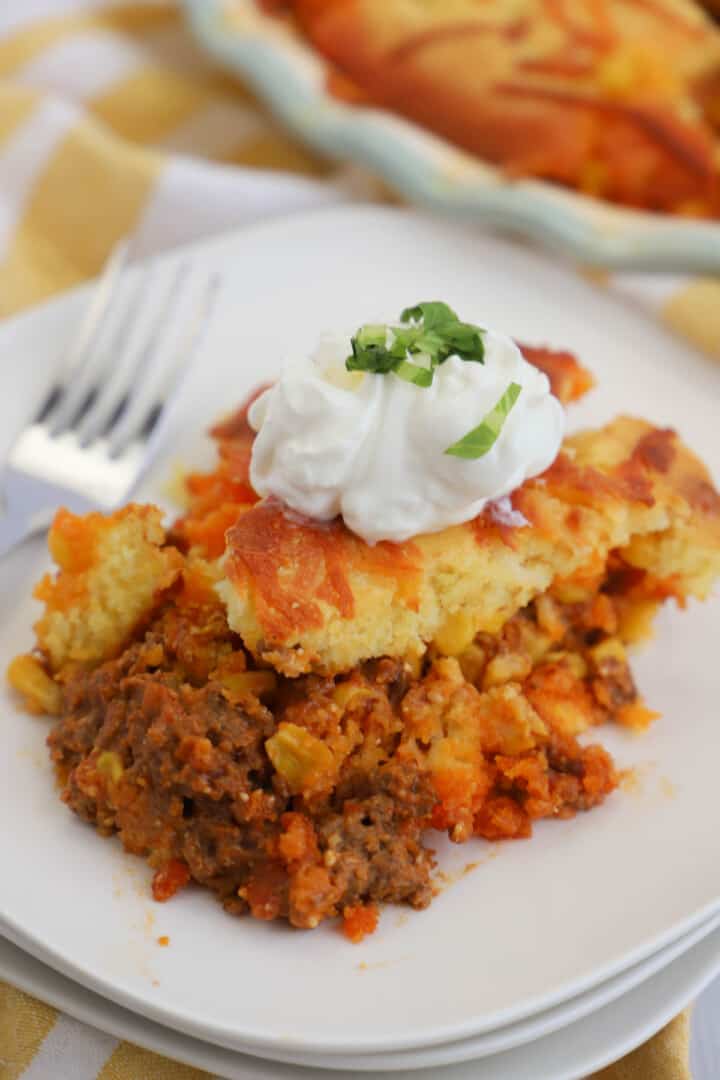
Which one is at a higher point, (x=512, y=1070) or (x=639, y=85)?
(x=639, y=85)

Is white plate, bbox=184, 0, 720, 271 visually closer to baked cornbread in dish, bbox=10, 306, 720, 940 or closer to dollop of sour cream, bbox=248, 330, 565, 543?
baked cornbread in dish, bbox=10, 306, 720, 940

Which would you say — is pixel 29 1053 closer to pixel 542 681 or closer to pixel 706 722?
pixel 542 681

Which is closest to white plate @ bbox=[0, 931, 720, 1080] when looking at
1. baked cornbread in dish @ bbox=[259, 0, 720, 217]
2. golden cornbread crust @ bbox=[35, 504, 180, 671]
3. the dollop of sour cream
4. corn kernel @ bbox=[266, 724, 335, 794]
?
corn kernel @ bbox=[266, 724, 335, 794]

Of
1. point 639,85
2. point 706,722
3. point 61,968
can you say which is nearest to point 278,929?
point 61,968

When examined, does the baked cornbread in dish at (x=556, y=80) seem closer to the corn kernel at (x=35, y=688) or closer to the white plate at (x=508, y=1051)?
the corn kernel at (x=35, y=688)

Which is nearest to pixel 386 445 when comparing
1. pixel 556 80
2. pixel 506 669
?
pixel 506 669
